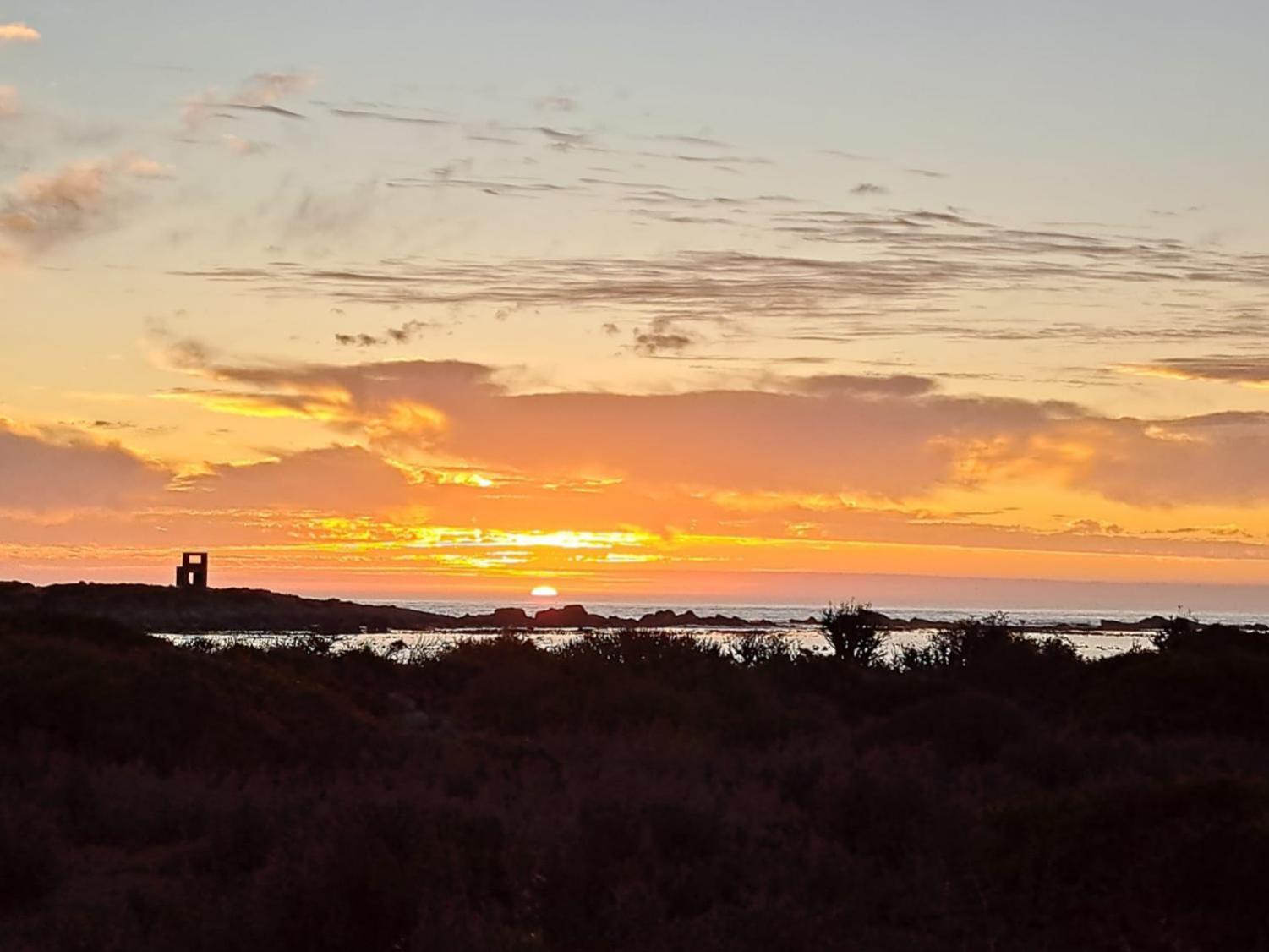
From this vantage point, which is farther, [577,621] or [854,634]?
[577,621]

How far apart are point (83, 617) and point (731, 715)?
12.3m

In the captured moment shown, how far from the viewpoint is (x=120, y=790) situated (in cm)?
1597

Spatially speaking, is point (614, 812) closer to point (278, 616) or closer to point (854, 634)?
point (854, 634)

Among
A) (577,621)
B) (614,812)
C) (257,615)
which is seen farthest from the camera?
(577,621)

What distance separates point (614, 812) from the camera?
12836 mm

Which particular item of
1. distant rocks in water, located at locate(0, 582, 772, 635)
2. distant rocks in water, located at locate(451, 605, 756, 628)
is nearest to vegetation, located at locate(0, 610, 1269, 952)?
distant rocks in water, located at locate(0, 582, 772, 635)

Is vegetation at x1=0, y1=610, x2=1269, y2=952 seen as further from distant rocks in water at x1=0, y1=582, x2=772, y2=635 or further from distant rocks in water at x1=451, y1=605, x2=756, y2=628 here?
distant rocks in water at x1=451, y1=605, x2=756, y2=628

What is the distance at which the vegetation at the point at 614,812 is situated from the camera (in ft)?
34.2

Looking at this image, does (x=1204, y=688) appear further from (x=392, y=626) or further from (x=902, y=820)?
(x=392, y=626)

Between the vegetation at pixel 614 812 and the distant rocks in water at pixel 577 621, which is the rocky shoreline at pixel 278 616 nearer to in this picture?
the distant rocks in water at pixel 577 621

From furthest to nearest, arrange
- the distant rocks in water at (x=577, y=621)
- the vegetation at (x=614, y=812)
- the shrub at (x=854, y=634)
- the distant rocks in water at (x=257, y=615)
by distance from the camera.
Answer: the distant rocks in water at (x=577, y=621)
the distant rocks in water at (x=257, y=615)
the shrub at (x=854, y=634)
the vegetation at (x=614, y=812)

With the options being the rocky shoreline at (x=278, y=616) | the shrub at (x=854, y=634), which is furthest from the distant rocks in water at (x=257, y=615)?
the shrub at (x=854, y=634)

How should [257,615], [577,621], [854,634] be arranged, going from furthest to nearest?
[577,621] < [257,615] < [854,634]

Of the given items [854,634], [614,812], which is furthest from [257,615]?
[614,812]
